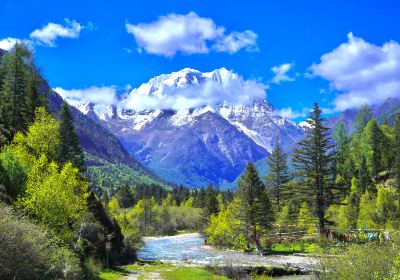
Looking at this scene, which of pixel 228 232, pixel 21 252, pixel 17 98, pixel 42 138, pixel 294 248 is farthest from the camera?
pixel 228 232

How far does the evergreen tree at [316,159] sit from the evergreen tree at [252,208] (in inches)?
364

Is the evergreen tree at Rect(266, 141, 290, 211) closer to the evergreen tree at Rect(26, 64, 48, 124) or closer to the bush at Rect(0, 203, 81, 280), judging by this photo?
the evergreen tree at Rect(26, 64, 48, 124)

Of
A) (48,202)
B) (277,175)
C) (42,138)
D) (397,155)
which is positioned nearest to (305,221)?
(277,175)

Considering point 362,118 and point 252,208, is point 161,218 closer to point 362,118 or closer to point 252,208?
point 362,118

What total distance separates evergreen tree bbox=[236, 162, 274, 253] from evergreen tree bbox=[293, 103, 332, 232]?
9257mm

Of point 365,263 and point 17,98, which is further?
point 17,98

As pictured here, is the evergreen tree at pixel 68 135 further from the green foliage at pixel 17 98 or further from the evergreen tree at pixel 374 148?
the evergreen tree at pixel 374 148

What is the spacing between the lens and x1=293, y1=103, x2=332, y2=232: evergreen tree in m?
70.7

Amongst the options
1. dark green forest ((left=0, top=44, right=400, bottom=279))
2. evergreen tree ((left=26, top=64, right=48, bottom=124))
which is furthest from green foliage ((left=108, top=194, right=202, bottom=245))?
evergreen tree ((left=26, top=64, right=48, bottom=124))

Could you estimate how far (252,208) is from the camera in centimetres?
7731

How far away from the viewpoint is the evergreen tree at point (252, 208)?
7750 centimetres

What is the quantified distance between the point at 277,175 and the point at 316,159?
36437mm

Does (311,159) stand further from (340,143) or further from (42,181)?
(340,143)

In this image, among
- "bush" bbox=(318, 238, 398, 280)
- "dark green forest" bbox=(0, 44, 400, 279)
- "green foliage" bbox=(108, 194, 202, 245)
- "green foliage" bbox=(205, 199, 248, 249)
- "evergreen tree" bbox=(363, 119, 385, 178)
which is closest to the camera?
"bush" bbox=(318, 238, 398, 280)
